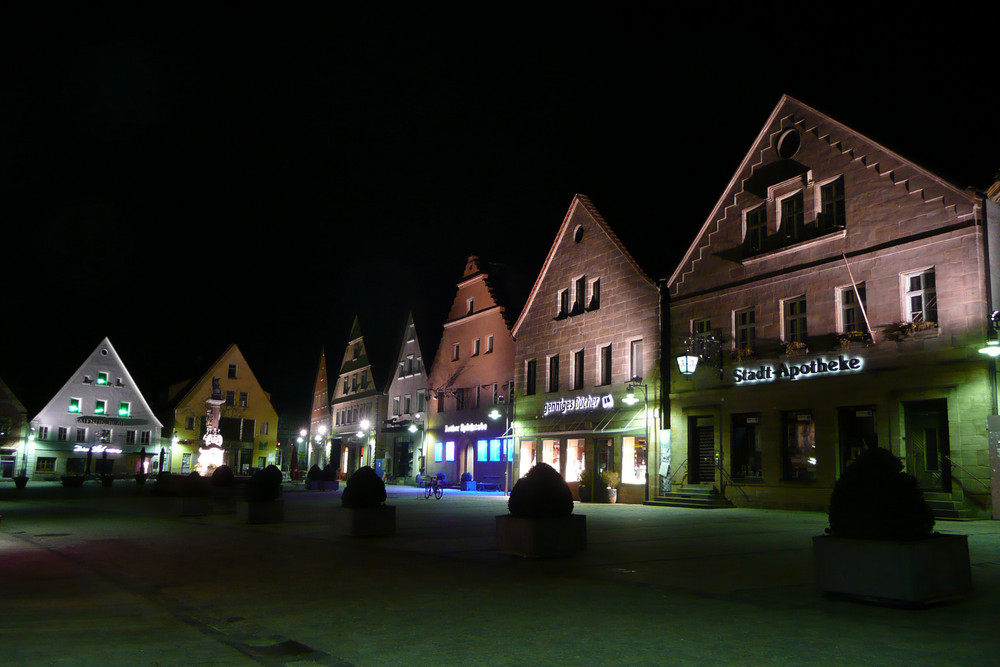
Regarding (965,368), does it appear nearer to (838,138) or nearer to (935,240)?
(935,240)

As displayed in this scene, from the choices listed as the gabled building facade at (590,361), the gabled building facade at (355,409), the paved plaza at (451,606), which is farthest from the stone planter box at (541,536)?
the gabled building facade at (355,409)

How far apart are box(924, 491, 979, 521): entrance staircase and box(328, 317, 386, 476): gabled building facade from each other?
1671 inches

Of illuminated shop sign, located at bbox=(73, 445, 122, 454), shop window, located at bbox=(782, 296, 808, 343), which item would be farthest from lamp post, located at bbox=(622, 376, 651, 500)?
illuminated shop sign, located at bbox=(73, 445, 122, 454)

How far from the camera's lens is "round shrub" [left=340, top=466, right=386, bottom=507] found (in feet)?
54.7

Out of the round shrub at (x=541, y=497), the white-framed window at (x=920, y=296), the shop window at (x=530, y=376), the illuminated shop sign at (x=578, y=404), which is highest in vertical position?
the white-framed window at (x=920, y=296)

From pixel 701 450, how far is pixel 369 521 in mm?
16563

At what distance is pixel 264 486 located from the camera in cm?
2025

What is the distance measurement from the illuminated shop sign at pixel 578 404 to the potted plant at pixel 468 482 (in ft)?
25.8

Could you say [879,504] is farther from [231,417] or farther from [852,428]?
[231,417]

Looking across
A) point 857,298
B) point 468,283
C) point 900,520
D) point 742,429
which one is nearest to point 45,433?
point 468,283

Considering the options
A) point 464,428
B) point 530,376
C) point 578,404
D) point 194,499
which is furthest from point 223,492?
point 464,428

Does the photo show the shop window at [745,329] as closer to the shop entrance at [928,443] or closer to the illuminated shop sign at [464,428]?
the shop entrance at [928,443]

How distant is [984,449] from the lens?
2028 centimetres

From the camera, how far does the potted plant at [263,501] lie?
20.2 m
